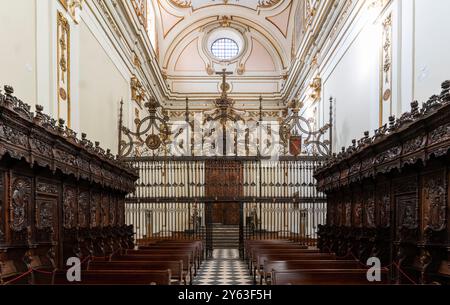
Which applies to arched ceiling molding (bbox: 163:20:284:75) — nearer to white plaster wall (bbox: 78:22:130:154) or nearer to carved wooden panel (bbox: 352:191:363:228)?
white plaster wall (bbox: 78:22:130:154)

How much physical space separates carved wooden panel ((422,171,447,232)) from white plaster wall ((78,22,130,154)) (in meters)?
7.98

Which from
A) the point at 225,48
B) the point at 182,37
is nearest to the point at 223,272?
the point at 182,37

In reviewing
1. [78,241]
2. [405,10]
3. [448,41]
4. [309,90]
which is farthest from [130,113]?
[448,41]

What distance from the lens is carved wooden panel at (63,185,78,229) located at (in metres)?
7.70

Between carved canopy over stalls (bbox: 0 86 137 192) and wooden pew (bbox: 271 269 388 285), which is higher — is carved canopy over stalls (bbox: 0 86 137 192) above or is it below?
above

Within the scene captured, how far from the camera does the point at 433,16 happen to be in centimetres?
760

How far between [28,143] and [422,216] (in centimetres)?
541

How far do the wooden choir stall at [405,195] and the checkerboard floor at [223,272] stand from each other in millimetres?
2537

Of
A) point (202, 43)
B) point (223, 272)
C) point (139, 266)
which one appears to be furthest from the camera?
point (202, 43)

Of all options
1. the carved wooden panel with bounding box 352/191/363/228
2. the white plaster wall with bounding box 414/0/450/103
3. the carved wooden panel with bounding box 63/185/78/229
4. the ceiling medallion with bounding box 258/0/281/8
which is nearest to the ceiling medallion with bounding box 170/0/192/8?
the ceiling medallion with bounding box 258/0/281/8

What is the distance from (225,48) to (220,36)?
766mm

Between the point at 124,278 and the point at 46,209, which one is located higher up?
the point at 46,209

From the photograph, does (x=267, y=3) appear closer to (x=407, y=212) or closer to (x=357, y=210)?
(x=357, y=210)

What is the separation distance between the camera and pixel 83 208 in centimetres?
877
